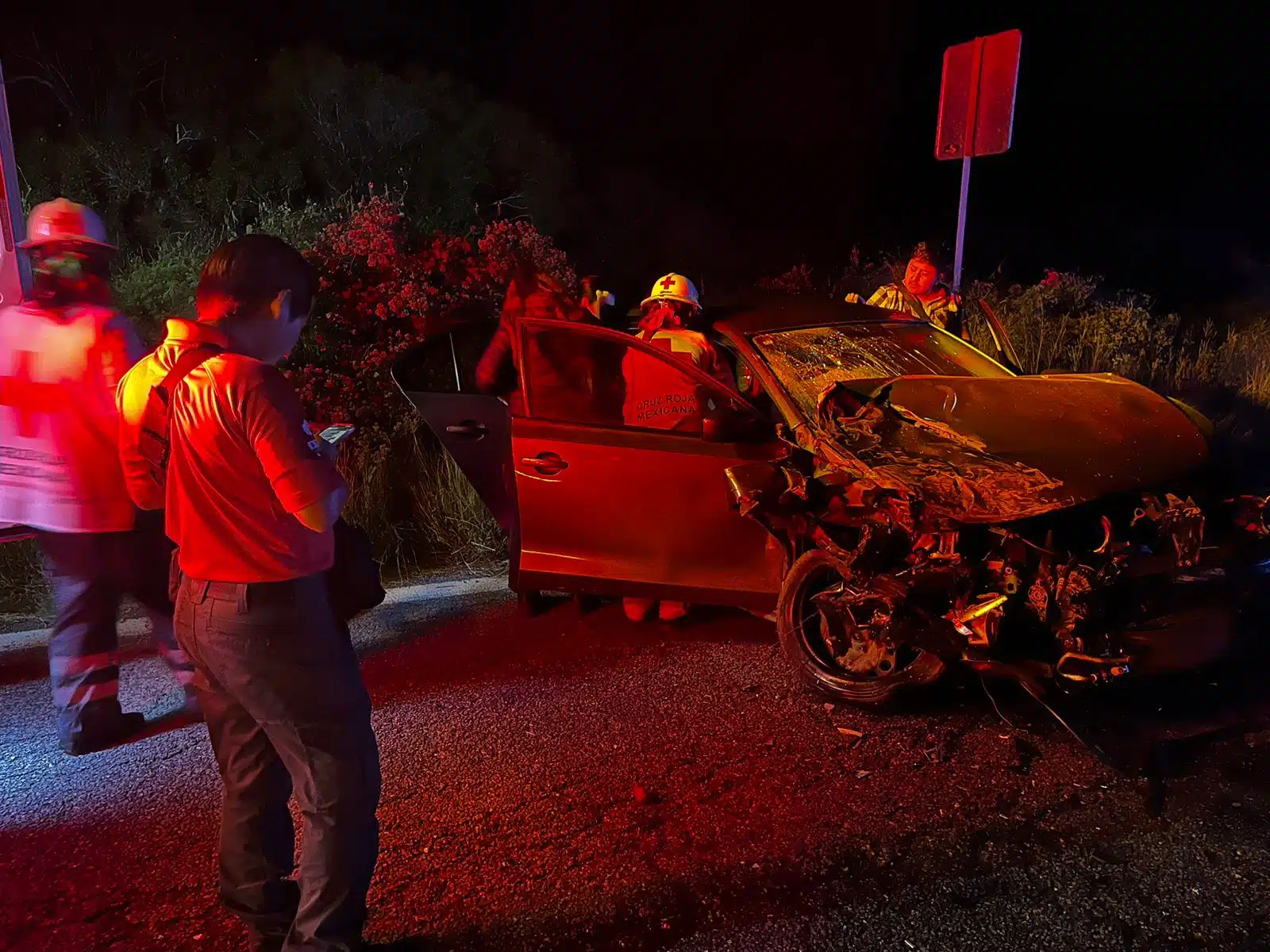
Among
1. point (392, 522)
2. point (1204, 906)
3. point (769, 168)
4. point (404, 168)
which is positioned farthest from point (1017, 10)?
point (1204, 906)

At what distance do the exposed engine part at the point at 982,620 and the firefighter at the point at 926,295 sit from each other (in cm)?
374

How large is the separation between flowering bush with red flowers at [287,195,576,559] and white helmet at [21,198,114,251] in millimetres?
3498

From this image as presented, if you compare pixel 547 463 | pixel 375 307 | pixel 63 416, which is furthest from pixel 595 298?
pixel 375 307

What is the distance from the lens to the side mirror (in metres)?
3.88

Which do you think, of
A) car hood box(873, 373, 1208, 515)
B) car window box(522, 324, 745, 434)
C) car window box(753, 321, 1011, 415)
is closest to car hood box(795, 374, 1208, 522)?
car hood box(873, 373, 1208, 515)

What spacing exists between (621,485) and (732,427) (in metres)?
0.68

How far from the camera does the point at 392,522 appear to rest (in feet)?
21.4

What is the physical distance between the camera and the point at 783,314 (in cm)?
489

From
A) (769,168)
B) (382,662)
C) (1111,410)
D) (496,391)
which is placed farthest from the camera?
(769,168)

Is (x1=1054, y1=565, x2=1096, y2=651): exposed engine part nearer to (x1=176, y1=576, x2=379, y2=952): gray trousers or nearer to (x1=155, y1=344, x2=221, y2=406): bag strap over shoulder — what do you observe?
(x1=176, y1=576, x2=379, y2=952): gray trousers

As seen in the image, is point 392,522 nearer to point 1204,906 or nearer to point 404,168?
point 1204,906

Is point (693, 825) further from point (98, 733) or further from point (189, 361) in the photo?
point (98, 733)

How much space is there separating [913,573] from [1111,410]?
1.26 metres

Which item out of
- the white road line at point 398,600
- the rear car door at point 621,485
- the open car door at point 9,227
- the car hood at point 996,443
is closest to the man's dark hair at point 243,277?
the car hood at point 996,443
